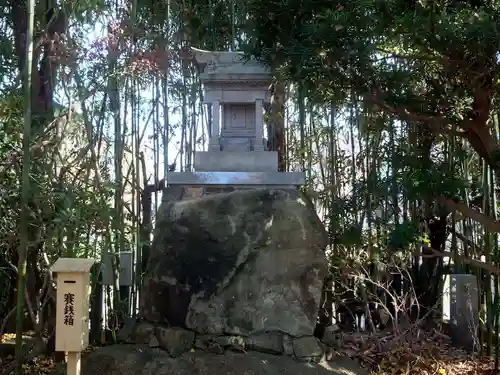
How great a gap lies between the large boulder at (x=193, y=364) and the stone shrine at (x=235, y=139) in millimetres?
1463

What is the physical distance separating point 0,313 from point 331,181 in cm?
412

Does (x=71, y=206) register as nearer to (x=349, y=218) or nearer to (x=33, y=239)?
(x=33, y=239)

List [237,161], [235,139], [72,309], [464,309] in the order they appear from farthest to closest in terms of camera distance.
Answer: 1. [464,309]
2. [235,139]
3. [237,161]
4. [72,309]

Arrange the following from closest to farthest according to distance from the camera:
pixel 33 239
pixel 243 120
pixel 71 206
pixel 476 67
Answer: pixel 476 67
pixel 71 206
pixel 33 239
pixel 243 120

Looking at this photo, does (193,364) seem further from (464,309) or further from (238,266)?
(464,309)

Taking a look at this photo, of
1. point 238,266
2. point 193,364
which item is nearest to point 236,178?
point 238,266

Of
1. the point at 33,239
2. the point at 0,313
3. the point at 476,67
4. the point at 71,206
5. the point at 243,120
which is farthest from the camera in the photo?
the point at 0,313

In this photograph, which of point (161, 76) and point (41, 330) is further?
point (161, 76)

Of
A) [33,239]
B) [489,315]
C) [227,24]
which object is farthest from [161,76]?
[489,315]

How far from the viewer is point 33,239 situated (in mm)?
4387

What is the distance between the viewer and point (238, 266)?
4.05 meters

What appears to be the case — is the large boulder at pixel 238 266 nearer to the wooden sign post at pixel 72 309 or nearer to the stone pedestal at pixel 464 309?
the wooden sign post at pixel 72 309

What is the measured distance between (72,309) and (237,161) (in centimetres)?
200

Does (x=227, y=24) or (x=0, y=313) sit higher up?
(x=227, y=24)
